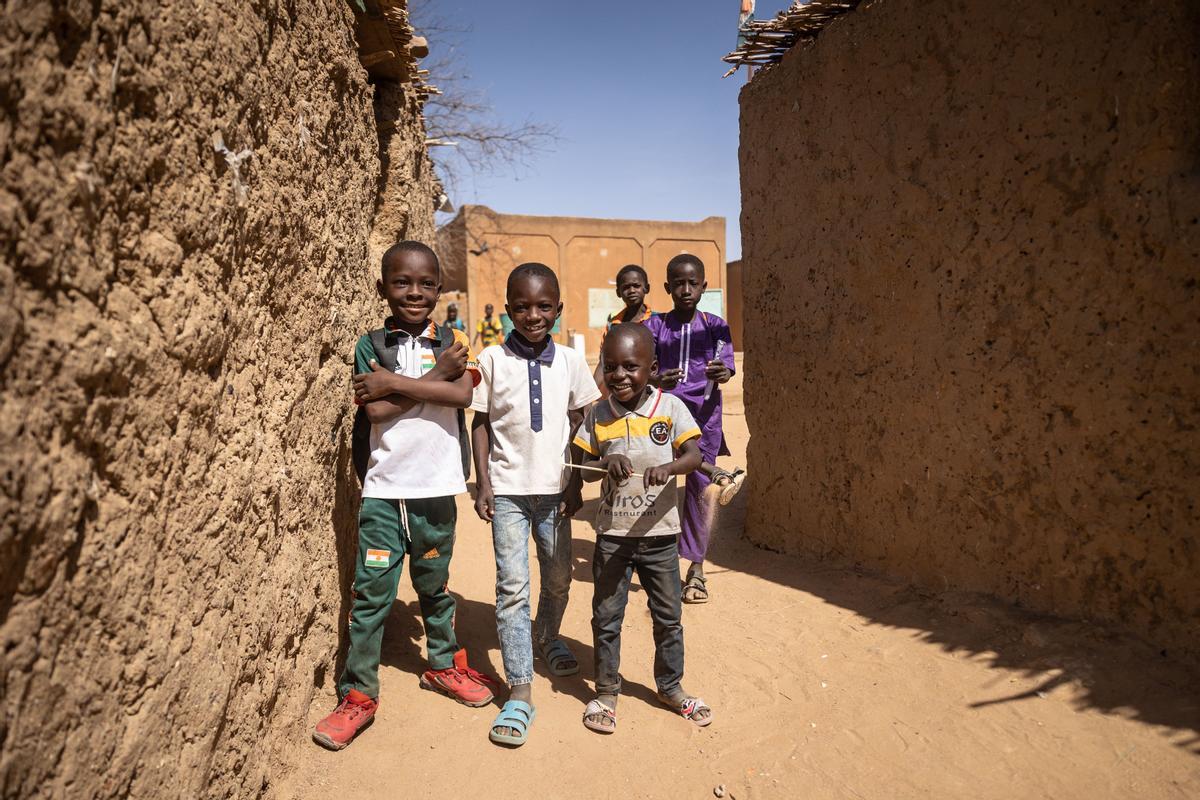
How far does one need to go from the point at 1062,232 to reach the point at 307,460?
9.68 ft

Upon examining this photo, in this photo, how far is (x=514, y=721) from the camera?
2.44 meters

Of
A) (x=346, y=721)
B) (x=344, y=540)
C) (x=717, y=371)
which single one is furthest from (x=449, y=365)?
(x=717, y=371)

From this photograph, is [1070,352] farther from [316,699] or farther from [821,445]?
[316,699]

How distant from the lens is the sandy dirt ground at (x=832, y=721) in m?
2.23

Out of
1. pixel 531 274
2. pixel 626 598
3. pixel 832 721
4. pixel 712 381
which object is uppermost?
pixel 531 274

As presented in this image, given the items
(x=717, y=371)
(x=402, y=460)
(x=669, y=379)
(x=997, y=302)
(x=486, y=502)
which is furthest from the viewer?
(x=717, y=371)

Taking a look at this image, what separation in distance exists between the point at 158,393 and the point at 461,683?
65.4 inches

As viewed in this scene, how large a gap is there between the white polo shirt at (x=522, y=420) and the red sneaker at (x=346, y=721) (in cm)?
82

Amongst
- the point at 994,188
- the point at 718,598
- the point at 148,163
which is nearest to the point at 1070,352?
the point at 994,188

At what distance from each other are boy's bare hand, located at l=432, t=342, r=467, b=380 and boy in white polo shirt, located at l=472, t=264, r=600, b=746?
16 cm

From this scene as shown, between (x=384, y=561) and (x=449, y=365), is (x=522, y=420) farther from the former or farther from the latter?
(x=384, y=561)

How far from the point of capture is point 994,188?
10.1 ft

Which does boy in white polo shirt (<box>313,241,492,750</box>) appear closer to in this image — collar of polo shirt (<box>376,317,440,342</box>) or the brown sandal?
collar of polo shirt (<box>376,317,440,342</box>)

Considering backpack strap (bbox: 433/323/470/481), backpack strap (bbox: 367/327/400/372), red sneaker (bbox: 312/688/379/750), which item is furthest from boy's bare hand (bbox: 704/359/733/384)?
red sneaker (bbox: 312/688/379/750)
